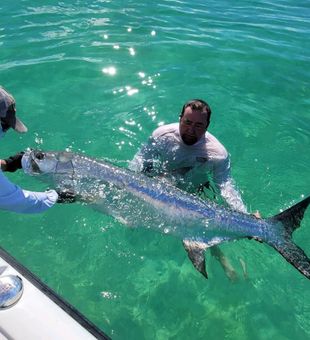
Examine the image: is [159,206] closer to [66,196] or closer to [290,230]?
[66,196]

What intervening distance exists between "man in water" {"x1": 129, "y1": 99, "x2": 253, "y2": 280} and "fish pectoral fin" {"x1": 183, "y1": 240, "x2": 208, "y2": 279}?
0.75 meters

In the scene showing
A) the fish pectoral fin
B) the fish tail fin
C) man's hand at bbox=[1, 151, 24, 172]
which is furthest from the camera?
man's hand at bbox=[1, 151, 24, 172]

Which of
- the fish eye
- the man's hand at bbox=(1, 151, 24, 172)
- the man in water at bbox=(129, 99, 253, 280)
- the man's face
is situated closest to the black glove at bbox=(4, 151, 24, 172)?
the man's hand at bbox=(1, 151, 24, 172)

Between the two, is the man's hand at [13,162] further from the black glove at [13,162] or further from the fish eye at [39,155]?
the fish eye at [39,155]

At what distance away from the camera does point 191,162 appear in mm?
6086

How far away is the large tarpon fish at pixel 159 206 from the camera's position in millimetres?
4852

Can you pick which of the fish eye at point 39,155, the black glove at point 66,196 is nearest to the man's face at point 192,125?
the black glove at point 66,196

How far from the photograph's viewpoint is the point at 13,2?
1310 centimetres

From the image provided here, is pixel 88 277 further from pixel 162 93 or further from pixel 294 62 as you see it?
pixel 294 62

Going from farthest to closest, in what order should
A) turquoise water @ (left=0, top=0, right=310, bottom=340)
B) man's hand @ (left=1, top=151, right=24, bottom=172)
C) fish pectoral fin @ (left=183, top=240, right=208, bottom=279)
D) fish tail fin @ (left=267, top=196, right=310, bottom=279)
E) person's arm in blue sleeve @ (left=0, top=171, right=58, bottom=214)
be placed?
turquoise water @ (left=0, top=0, right=310, bottom=340) < man's hand @ (left=1, top=151, right=24, bottom=172) < fish pectoral fin @ (left=183, top=240, right=208, bottom=279) < fish tail fin @ (left=267, top=196, right=310, bottom=279) < person's arm in blue sleeve @ (left=0, top=171, right=58, bottom=214)

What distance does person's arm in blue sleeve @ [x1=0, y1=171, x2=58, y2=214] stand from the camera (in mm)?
3923

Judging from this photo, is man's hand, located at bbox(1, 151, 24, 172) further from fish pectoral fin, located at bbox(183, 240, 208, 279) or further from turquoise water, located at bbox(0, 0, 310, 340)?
fish pectoral fin, located at bbox(183, 240, 208, 279)

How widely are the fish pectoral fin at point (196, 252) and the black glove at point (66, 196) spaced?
149cm

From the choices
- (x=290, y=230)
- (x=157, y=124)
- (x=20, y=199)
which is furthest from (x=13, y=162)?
(x=157, y=124)
